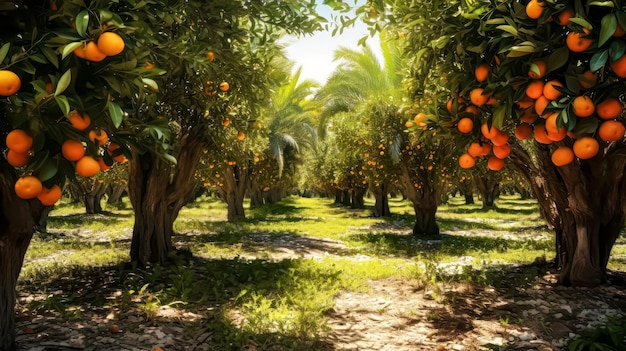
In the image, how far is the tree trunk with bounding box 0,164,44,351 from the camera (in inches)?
140

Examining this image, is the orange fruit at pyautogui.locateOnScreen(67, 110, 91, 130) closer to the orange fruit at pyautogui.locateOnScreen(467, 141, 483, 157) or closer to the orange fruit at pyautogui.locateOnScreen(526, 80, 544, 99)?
the orange fruit at pyautogui.locateOnScreen(526, 80, 544, 99)

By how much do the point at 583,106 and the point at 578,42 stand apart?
16.0 inches

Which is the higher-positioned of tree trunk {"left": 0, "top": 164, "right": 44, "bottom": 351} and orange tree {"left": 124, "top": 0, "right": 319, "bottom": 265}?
orange tree {"left": 124, "top": 0, "right": 319, "bottom": 265}

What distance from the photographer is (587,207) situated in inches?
229

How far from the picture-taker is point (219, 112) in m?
7.50

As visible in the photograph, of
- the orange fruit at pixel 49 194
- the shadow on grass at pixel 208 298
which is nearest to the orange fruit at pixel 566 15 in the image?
the orange fruit at pixel 49 194

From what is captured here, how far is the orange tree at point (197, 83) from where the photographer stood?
15.2 ft

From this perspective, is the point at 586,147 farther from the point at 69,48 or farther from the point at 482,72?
the point at 69,48

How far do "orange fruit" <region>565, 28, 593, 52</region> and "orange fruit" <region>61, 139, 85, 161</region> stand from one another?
10.2ft

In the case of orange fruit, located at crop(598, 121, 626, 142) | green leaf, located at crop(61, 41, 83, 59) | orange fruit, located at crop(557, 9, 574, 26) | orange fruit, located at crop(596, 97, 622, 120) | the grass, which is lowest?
the grass

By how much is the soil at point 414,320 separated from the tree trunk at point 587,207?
11.8 inches

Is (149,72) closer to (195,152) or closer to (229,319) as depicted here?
(229,319)

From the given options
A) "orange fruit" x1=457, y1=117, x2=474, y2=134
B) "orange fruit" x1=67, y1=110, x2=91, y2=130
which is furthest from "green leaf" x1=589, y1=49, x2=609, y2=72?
"orange fruit" x1=67, y1=110, x2=91, y2=130

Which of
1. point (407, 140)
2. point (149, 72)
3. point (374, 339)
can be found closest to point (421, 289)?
point (374, 339)
